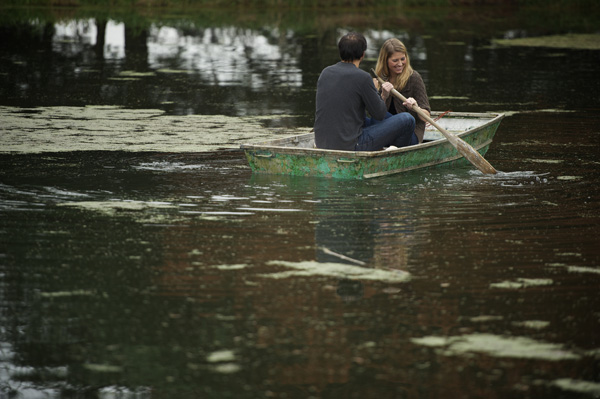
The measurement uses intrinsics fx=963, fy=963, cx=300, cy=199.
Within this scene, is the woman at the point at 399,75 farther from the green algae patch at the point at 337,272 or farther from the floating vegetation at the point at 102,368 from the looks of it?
the floating vegetation at the point at 102,368

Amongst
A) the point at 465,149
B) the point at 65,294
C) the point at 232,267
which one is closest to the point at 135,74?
the point at 465,149

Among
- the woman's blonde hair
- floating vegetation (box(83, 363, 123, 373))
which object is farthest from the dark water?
the woman's blonde hair

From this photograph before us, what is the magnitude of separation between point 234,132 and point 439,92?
4.62 meters

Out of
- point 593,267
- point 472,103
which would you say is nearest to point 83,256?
point 593,267

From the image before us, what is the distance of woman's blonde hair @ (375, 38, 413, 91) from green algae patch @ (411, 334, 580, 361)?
410cm

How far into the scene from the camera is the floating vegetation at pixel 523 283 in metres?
4.48

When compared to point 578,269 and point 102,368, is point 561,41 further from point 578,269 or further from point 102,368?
point 102,368

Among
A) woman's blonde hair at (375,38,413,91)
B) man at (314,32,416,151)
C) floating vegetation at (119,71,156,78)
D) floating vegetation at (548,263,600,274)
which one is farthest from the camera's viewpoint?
floating vegetation at (119,71,156,78)

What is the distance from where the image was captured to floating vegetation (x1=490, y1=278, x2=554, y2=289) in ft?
14.7

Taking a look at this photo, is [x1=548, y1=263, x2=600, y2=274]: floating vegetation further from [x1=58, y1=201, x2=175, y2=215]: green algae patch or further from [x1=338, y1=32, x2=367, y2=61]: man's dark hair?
[x1=338, y1=32, x2=367, y2=61]: man's dark hair

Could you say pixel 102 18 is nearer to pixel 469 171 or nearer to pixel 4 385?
pixel 469 171

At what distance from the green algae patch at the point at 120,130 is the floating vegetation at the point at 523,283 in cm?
439

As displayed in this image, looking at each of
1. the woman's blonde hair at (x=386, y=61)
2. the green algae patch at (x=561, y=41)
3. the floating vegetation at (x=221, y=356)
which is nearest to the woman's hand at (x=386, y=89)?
the woman's blonde hair at (x=386, y=61)

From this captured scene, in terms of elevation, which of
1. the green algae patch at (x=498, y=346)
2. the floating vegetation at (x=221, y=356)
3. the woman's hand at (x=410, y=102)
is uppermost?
the woman's hand at (x=410, y=102)
